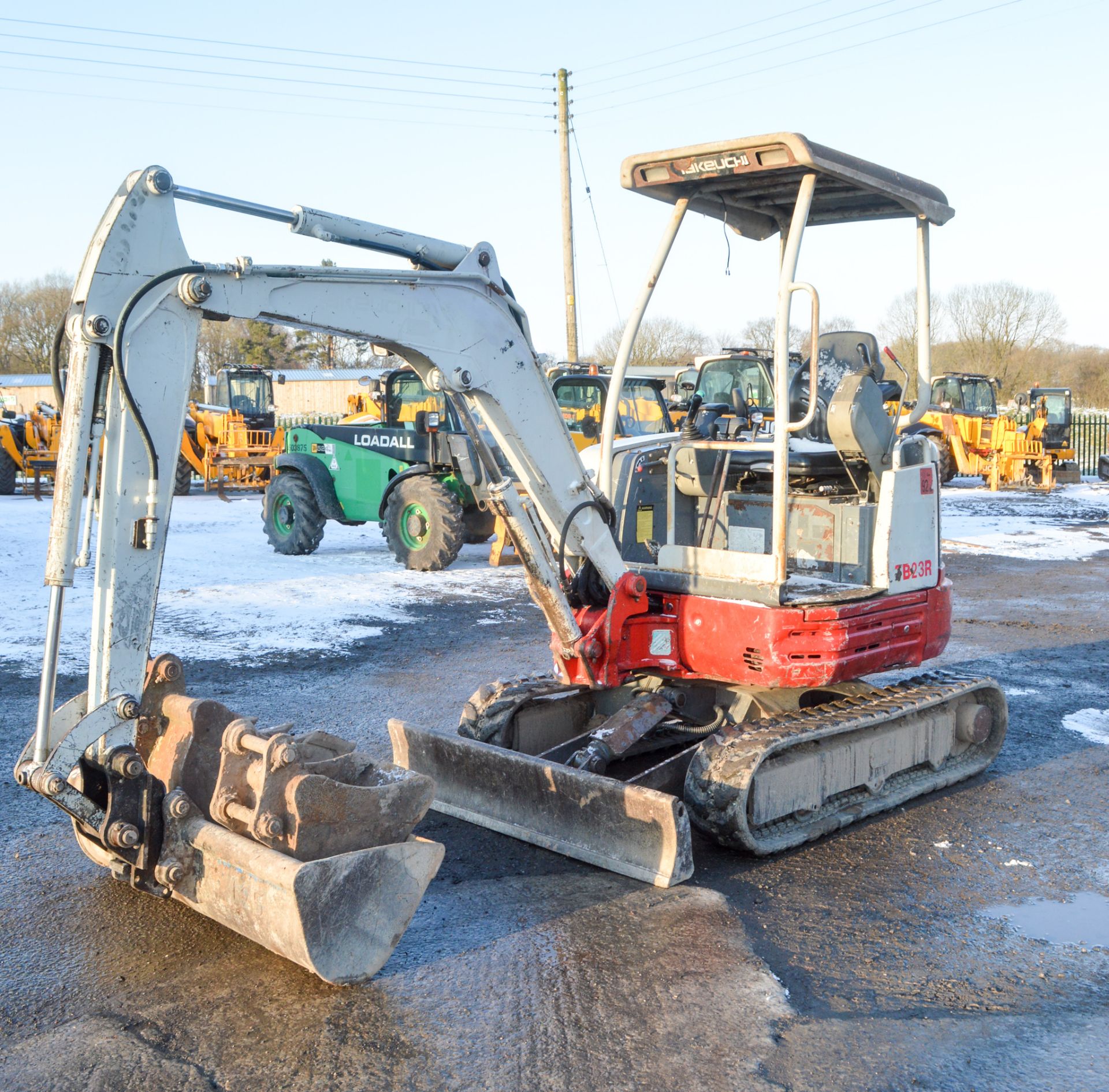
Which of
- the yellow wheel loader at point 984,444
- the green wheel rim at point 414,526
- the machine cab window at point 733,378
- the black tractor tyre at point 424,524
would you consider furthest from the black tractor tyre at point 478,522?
the yellow wheel loader at point 984,444

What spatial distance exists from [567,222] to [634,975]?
2493 centimetres

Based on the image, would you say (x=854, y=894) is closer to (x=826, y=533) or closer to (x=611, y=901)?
(x=611, y=901)

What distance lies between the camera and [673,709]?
19.0 ft

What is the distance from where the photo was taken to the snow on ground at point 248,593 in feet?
30.7

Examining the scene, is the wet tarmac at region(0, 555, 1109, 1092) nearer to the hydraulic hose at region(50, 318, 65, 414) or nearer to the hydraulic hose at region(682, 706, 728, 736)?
the hydraulic hose at region(682, 706, 728, 736)

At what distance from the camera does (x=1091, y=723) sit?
23.1 ft

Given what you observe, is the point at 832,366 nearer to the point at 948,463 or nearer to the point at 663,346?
the point at 948,463

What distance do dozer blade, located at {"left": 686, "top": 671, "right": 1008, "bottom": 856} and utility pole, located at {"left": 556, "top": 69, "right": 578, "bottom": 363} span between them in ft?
68.6

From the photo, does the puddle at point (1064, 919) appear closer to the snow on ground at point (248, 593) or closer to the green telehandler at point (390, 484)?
the snow on ground at point (248, 593)

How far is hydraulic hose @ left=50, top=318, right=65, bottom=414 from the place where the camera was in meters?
3.73

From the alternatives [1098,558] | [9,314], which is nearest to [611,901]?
[1098,558]

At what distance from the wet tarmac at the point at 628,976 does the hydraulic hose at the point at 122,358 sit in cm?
163

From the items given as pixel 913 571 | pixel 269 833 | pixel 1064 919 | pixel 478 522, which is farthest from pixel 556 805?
pixel 478 522

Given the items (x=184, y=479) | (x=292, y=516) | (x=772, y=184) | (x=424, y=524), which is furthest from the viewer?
(x=184, y=479)
